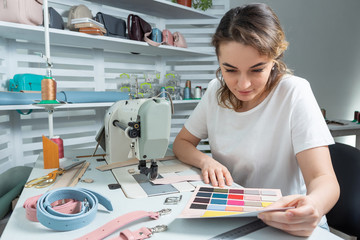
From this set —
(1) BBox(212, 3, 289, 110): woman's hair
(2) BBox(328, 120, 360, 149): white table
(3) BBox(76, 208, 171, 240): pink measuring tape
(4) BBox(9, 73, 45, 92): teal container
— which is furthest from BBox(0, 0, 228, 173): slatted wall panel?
(2) BBox(328, 120, 360, 149): white table

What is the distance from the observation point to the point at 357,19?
4.05m

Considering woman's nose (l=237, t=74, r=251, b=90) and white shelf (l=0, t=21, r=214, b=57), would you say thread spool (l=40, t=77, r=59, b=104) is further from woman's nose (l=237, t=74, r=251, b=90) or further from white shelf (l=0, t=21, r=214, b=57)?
woman's nose (l=237, t=74, r=251, b=90)

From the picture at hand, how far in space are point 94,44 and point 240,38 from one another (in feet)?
5.39

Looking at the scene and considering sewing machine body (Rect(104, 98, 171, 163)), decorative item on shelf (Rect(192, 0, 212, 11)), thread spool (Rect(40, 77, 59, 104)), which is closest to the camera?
sewing machine body (Rect(104, 98, 171, 163))

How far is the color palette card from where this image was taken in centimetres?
71

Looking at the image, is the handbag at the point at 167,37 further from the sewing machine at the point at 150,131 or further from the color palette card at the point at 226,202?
the color palette card at the point at 226,202

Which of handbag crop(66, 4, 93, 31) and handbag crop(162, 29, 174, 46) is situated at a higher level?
handbag crop(66, 4, 93, 31)

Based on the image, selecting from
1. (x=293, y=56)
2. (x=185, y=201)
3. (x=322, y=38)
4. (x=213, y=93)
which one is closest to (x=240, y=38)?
(x=213, y=93)

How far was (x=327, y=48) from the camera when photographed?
398 cm

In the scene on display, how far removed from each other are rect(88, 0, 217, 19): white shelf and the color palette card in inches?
80.9

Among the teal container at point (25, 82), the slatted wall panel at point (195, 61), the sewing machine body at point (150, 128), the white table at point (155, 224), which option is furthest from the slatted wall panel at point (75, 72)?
the white table at point (155, 224)

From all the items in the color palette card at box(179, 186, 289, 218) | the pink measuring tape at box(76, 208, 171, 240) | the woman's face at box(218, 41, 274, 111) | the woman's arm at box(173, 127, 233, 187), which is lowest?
the pink measuring tape at box(76, 208, 171, 240)

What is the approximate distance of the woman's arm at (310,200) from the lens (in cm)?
62

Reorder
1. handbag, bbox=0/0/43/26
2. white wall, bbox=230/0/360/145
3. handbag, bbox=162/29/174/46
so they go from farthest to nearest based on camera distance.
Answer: white wall, bbox=230/0/360/145
handbag, bbox=162/29/174/46
handbag, bbox=0/0/43/26
